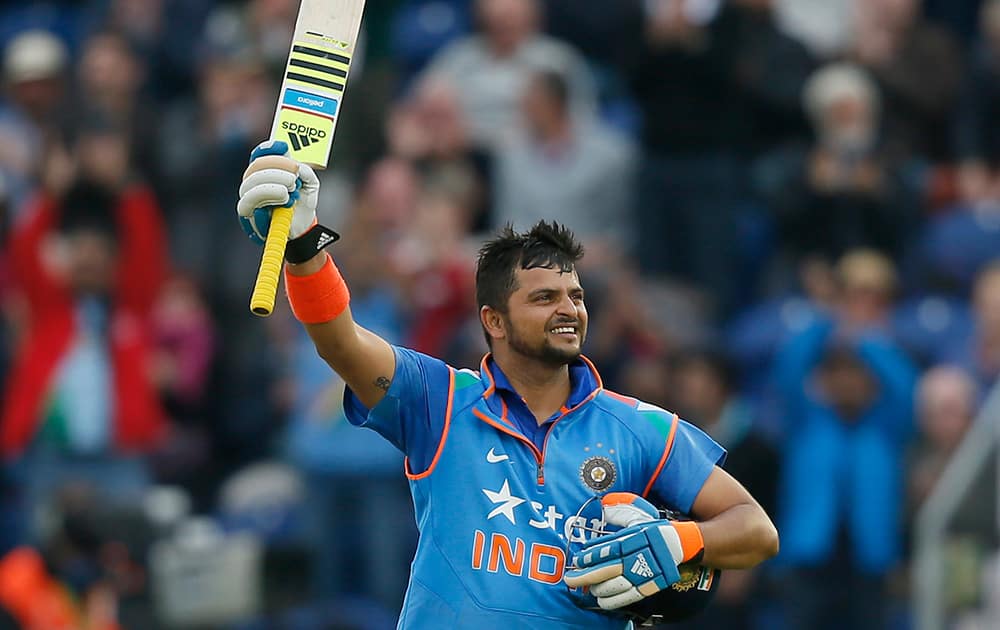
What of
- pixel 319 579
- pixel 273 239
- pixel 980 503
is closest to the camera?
pixel 273 239

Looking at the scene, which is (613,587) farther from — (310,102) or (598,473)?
(310,102)

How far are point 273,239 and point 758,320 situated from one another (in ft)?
20.3

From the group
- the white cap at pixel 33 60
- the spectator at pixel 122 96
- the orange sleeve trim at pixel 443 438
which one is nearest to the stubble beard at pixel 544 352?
the orange sleeve trim at pixel 443 438

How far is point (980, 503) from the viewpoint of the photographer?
32.5 feet

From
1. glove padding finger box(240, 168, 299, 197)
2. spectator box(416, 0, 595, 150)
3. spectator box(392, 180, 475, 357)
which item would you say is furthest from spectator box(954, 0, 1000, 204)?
glove padding finger box(240, 168, 299, 197)

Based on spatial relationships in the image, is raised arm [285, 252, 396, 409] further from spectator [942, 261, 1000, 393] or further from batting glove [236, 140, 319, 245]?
spectator [942, 261, 1000, 393]

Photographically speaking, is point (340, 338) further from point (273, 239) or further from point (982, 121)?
point (982, 121)

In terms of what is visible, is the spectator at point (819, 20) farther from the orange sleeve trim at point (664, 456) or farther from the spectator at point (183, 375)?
the orange sleeve trim at point (664, 456)

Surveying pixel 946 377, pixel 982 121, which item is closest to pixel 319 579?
pixel 946 377

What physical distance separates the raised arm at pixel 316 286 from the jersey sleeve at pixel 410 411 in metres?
0.04

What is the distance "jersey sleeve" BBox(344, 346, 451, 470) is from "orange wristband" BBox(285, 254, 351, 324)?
26 centimetres

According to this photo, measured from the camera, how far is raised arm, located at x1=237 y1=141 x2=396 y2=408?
5711mm

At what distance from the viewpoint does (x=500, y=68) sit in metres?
12.6

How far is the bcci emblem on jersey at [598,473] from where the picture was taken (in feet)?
19.2
